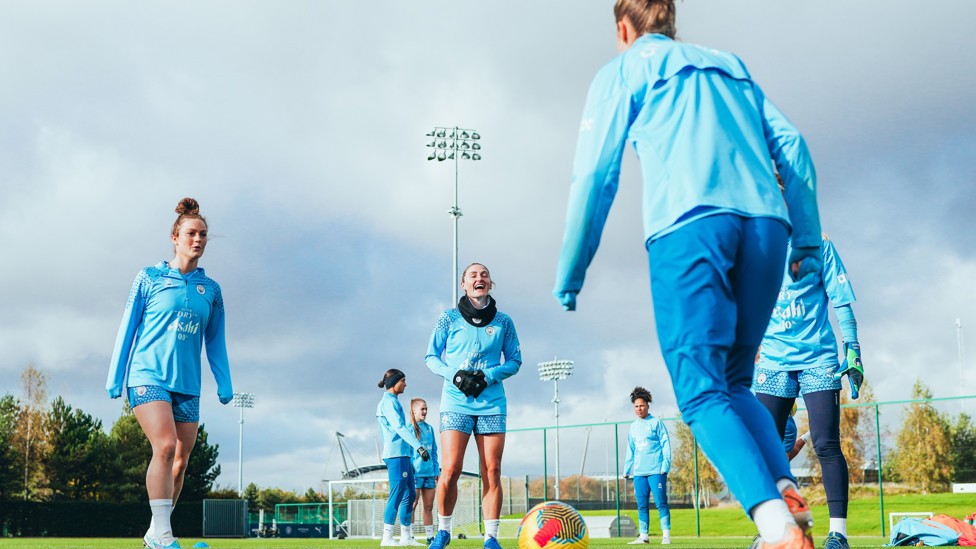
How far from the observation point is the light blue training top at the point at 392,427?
563 inches

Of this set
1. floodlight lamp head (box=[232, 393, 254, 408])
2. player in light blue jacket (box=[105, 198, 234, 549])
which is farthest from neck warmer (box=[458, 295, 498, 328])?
floodlight lamp head (box=[232, 393, 254, 408])

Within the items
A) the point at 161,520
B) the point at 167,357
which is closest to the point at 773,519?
the point at 161,520

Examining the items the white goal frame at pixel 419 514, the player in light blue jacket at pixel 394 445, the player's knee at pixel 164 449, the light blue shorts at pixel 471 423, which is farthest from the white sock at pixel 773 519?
the white goal frame at pixel 419 514

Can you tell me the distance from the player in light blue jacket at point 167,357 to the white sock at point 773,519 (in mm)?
5184

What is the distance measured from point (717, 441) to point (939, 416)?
2055cm

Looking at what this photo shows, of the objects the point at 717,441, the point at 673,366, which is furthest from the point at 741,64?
the point at 717,441

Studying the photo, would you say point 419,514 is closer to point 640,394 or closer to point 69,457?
point 640,394

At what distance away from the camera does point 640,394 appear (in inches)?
609

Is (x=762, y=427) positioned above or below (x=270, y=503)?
above

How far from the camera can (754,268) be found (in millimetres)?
3295

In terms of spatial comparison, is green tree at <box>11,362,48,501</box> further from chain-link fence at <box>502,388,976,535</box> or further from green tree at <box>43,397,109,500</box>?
chain-link fence at <box>502,388,976,535</box>

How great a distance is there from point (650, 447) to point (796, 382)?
8.67 meters

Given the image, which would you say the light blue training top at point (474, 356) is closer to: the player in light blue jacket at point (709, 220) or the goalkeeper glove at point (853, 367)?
the goalkeeper glove at point (853, 367)

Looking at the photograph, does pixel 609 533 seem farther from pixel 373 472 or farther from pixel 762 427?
pixel 373 472
